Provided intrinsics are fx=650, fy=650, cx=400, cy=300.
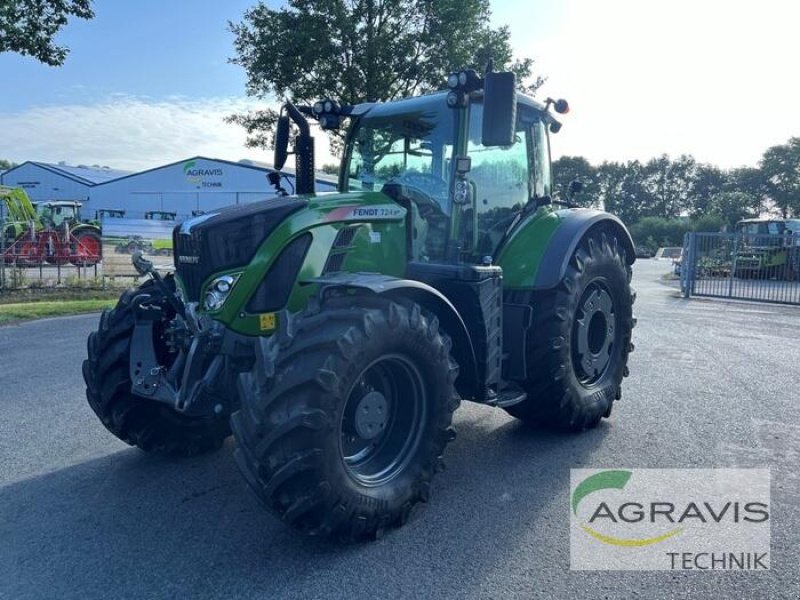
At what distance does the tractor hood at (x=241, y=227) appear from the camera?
3742mm

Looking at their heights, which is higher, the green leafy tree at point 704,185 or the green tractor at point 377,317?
the green leafy tree at point 704,185

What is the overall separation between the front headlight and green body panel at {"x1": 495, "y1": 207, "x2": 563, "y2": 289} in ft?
6.82

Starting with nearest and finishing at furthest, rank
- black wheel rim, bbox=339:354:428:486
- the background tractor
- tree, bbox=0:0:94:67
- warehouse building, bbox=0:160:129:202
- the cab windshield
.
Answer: black wheel rim, bbox=339:354:428:486, the cab windshield, tree, bbox=0:0:94:67, the background tractor, warehouse building, bbox=0:160:129:202

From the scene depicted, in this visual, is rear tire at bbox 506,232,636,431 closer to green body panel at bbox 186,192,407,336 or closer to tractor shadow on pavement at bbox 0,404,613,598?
tractor shadow on pavement at bbox 0,404,613,598

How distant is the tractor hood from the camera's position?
3742 millimetres

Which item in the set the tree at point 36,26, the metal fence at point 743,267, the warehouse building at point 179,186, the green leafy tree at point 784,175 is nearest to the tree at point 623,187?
the green leafy tree at point 784,175

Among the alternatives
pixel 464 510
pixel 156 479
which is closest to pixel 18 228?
pixel 156 479

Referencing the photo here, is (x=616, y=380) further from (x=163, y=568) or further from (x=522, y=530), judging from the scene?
(x=163, y=568)

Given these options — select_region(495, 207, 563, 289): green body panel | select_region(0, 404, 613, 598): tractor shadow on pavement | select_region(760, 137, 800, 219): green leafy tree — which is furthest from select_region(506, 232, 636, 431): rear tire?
select_region(760, 137, 800, 219): green leafy tree

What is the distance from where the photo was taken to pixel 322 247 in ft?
12.7

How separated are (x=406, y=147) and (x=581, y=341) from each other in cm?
206

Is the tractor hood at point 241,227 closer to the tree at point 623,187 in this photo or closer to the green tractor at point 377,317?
the green tractor at point 377,317

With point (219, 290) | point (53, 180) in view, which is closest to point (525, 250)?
point (219, 290)

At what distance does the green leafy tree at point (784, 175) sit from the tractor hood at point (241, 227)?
6388 cm
